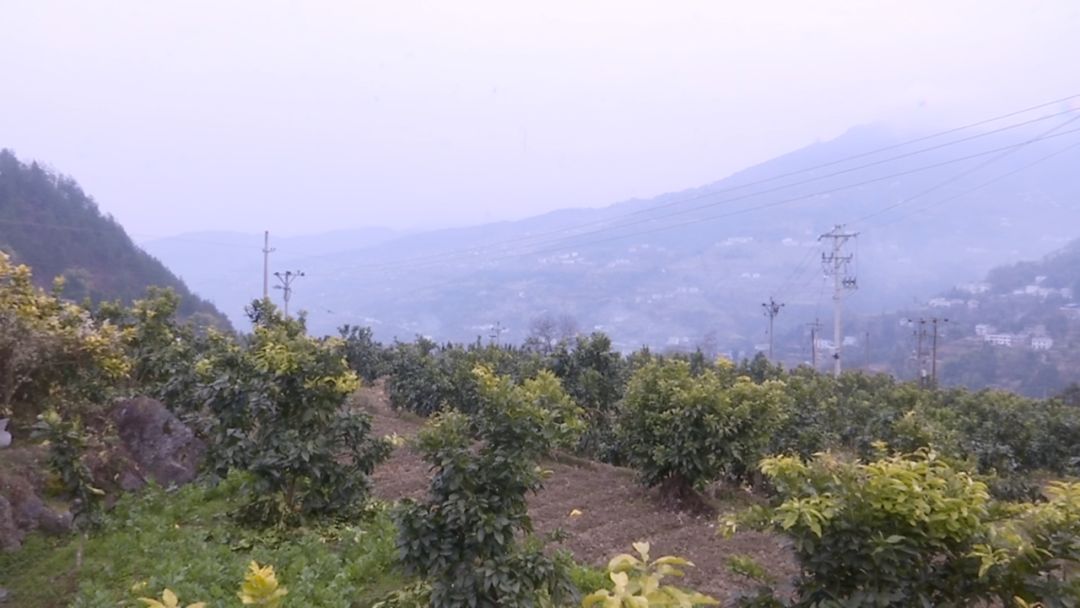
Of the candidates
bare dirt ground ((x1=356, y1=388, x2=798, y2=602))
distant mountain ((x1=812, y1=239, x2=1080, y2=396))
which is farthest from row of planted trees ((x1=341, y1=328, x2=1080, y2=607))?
distant mountain ((x1=812, y1=239, x2=1080, y2=396))

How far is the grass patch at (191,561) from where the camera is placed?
5953 mm

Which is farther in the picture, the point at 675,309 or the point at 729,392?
the point at 675,309

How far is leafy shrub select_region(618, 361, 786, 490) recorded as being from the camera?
9.07 meters

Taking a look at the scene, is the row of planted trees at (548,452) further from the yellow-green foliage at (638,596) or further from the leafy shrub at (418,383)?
the leafy shrub at (418,383)

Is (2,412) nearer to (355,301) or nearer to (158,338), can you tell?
(158,338)

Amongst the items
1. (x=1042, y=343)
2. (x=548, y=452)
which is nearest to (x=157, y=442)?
(x=548, y=452)

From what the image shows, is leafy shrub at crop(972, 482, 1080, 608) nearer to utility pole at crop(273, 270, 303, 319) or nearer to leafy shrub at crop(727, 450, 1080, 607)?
leafy shrub at crop(727, 450, 1080, 607)

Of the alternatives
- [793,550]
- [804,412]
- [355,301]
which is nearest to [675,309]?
[355,301]

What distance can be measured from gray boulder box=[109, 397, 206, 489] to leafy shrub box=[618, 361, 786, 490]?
5992 millimetres

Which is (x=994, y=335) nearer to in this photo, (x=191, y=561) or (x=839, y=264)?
(x=839, y=264)

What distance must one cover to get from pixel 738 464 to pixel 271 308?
25.1ft

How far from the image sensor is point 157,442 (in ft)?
32.8

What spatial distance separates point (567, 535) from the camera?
26.3 ft

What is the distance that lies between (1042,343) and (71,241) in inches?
2761
